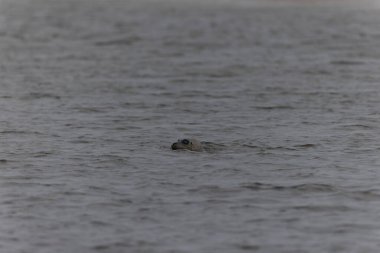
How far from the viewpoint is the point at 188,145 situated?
1684 centimetres

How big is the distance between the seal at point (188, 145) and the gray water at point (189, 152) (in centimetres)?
14

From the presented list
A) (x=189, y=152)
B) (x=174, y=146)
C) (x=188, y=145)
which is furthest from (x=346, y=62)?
(x=189, y=152)

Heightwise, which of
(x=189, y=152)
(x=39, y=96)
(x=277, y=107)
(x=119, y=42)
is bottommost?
(x=277, y=107)

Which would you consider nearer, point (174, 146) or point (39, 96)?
point (174, 146)

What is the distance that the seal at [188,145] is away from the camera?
16828mm

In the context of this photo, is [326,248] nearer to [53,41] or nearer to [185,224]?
[185,224]

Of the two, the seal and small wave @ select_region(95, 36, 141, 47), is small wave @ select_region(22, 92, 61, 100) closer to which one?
the seal

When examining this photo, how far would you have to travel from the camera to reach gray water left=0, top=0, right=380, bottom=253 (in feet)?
39.5

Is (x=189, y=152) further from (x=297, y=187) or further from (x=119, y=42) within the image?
(x=119, y=42)

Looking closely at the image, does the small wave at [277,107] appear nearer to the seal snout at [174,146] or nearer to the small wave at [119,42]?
the seal snout at [174,146]

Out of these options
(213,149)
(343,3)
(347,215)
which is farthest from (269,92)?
(343,3)

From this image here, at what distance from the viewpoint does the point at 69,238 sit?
11.7m

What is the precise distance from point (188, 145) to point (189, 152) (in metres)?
0.17

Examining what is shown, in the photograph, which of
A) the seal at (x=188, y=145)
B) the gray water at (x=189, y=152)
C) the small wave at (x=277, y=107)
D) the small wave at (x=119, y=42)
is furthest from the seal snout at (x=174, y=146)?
the small wave at (x=119, y=42)
